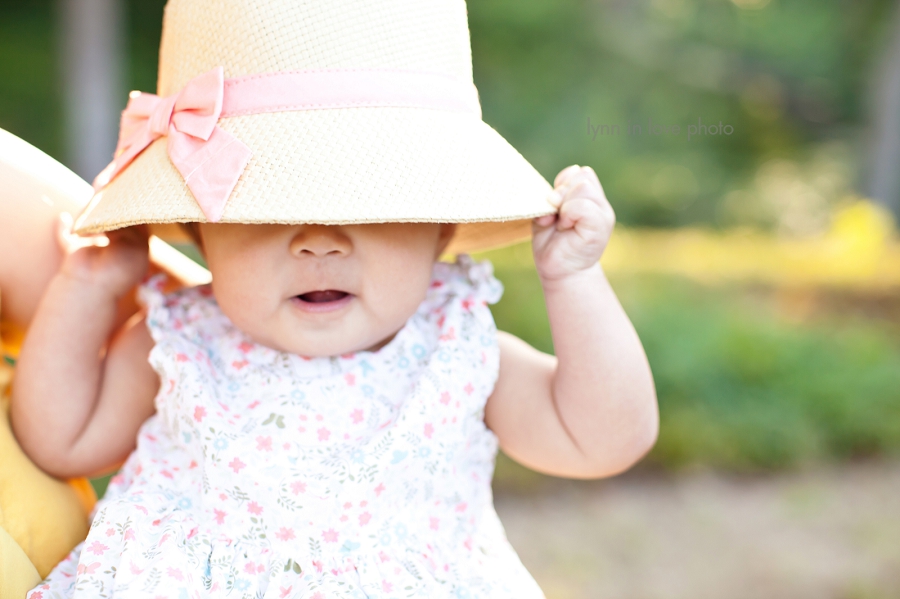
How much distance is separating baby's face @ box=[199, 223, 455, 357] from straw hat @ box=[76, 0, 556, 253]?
13 centimetres

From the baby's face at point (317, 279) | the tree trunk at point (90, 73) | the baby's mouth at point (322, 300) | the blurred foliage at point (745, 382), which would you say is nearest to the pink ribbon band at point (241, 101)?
the baby's face at point (317, 279)

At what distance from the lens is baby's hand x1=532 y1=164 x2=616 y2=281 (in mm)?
1367

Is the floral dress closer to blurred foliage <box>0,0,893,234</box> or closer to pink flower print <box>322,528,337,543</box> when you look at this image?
pink flower print <box>322,528,337,543</box>

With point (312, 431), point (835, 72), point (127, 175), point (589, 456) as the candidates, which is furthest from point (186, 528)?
point (835, 72)

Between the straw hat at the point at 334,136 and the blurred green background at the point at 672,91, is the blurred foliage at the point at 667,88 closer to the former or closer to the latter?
the blurred green background at the point at 672,91

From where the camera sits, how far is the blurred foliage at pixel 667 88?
33.6 feet

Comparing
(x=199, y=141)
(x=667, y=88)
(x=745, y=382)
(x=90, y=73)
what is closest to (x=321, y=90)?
(x=199, y=141)

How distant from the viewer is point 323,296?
1.35 m

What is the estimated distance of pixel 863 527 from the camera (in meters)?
3.37

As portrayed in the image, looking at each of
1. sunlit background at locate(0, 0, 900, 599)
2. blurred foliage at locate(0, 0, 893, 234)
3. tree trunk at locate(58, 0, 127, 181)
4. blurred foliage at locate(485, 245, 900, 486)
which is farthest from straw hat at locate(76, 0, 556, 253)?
blurred foliage at locate(0, 0, 893, 234)

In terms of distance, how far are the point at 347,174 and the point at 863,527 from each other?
120 inches

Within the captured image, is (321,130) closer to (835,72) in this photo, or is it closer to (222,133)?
(222,133)

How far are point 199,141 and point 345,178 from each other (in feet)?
0.80

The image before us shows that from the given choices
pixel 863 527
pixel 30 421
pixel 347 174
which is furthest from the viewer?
pixel 863 527
